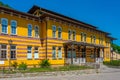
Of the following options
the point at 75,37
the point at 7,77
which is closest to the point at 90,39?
the point at 75,37

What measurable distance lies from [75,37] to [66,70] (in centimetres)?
1443

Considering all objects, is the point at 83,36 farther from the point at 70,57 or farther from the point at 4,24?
the point at 4,24

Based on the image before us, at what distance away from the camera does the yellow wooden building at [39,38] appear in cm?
3269

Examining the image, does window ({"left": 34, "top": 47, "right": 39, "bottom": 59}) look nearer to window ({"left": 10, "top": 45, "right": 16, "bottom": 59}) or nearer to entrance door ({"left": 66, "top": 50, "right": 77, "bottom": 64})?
window ({"left": 10, "top": 45, "right": 16, "bottom": 59})

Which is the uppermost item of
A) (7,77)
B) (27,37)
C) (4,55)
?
(27,37)

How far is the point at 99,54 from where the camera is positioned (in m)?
54.2

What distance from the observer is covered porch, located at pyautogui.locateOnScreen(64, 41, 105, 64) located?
41.7 metres

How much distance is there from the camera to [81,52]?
46562mm

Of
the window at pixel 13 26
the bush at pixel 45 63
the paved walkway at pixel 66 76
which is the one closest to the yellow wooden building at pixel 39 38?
the window at pixel 13 26

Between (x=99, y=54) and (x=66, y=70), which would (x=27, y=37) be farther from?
(x=99, y=54)


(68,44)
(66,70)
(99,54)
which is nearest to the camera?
(66,70)

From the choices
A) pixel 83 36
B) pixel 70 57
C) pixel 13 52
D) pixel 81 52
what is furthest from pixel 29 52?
pixel 83 36

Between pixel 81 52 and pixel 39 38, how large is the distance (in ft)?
37.4

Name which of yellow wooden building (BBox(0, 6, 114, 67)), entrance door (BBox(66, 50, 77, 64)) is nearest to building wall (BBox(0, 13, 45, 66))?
yellow wooden building (BBox(0, 6, 114, 67))
